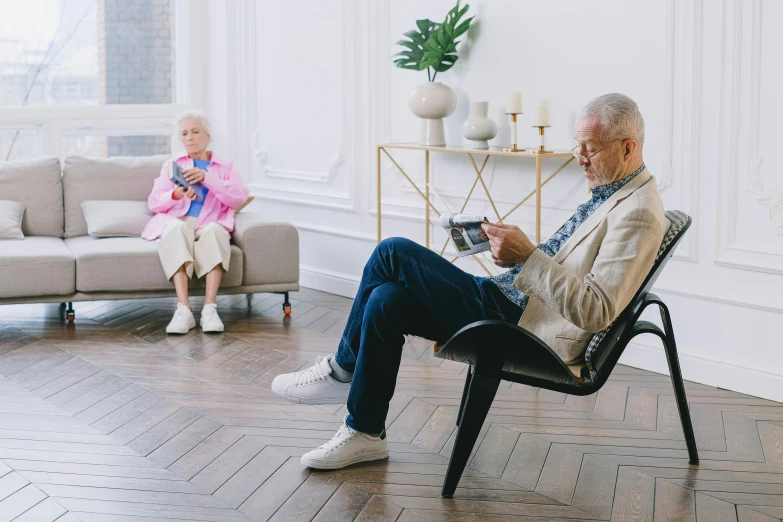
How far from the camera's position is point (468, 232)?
109 inches

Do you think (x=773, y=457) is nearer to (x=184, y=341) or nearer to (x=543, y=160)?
(x=543, y=160)

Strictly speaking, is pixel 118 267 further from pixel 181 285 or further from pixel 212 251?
pixel 212 251

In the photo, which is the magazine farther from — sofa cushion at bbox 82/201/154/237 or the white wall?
sofa cushion at bbox 82/201/154/237

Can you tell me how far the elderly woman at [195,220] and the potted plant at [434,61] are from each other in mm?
1082

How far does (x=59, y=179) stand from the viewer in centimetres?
516

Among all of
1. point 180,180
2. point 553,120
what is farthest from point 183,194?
point 553,120

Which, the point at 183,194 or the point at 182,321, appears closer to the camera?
the point at 182,321

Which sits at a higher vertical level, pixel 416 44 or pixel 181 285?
pixel 416 44

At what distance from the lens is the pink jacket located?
4957 millimetres

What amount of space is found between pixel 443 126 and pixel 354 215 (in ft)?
3.29

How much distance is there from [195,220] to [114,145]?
5.70 feet

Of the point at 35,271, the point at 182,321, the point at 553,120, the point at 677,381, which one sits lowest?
the point at 182,321

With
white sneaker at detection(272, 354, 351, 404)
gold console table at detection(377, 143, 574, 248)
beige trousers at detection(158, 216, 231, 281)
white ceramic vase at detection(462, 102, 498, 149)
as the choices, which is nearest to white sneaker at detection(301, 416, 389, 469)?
white sneaker at detection(272, 354, 351, 404)

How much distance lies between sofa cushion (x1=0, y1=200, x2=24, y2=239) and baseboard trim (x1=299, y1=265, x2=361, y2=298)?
5.52 ft
